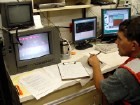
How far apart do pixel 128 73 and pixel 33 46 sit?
35.2 inches

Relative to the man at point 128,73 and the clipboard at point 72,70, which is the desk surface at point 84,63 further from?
the man at point 128,73

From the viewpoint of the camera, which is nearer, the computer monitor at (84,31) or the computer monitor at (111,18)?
the computer monitor at (84,31)

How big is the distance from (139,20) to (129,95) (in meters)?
0.46

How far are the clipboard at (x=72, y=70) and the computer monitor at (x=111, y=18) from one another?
81 centimetres

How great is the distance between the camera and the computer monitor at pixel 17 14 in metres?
1.61

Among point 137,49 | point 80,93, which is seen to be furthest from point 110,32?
point 137,49

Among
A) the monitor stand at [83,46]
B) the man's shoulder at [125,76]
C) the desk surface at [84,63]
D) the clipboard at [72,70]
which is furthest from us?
the monitor stand at [83,46]

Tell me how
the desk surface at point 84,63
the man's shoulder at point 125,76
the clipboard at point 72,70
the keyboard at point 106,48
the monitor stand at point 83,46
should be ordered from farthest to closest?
the monitor stand at point 83,46 → the keyboard at point 106,48 → the clipboard at point 72,70 → the desk surface at point 84,63 → the man's shoulder at point 125,76

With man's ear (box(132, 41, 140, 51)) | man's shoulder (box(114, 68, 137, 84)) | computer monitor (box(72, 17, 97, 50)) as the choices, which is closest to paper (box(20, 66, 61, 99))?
man's shoulder (box(114, 68, 137, 84))

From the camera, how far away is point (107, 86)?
1.26 m

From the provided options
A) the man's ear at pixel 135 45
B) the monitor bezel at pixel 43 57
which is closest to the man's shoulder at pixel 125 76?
Result: the man's ear at pixel 135 45

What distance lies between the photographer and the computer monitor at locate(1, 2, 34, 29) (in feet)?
5.27

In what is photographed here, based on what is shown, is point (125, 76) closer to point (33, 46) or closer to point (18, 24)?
point (33, 46)

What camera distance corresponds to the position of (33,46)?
1716mm
